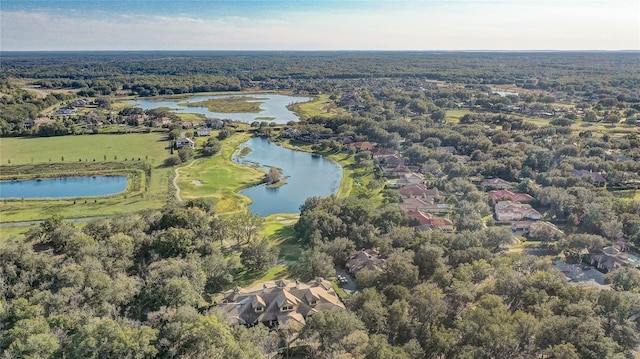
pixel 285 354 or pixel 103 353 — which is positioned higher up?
pixel 103 353

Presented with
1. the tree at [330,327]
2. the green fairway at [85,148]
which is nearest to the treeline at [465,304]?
the tree at [330,327]

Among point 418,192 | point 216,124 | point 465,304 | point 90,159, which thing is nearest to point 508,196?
point 418,192

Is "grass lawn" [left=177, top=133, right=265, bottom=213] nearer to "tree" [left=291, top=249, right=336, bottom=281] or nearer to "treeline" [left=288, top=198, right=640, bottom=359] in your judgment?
"treeline" [left=288, top=198, right=640, bottom=359]

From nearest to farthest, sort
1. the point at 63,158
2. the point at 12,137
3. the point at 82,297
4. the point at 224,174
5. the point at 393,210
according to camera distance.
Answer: the point at 82,297 → the point at 393,210 → the point at 224,174 → the point at 63,158 → the point at 12,137

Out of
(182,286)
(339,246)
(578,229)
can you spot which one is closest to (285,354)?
(182,286)

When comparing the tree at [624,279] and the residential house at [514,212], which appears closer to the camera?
the tree at [624,279]

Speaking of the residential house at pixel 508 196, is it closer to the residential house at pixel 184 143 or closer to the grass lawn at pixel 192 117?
the residential house at pixel 184 143

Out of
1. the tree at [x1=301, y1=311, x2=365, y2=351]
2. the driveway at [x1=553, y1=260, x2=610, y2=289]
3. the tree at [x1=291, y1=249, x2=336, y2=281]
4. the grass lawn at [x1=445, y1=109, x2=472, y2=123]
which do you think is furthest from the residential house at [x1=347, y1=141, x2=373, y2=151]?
the tree at [x1=301, y1=311, x2=365, y2=351]

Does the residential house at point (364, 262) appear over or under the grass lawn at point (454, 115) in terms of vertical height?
under

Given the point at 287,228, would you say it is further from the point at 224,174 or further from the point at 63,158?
the point at 63,158
